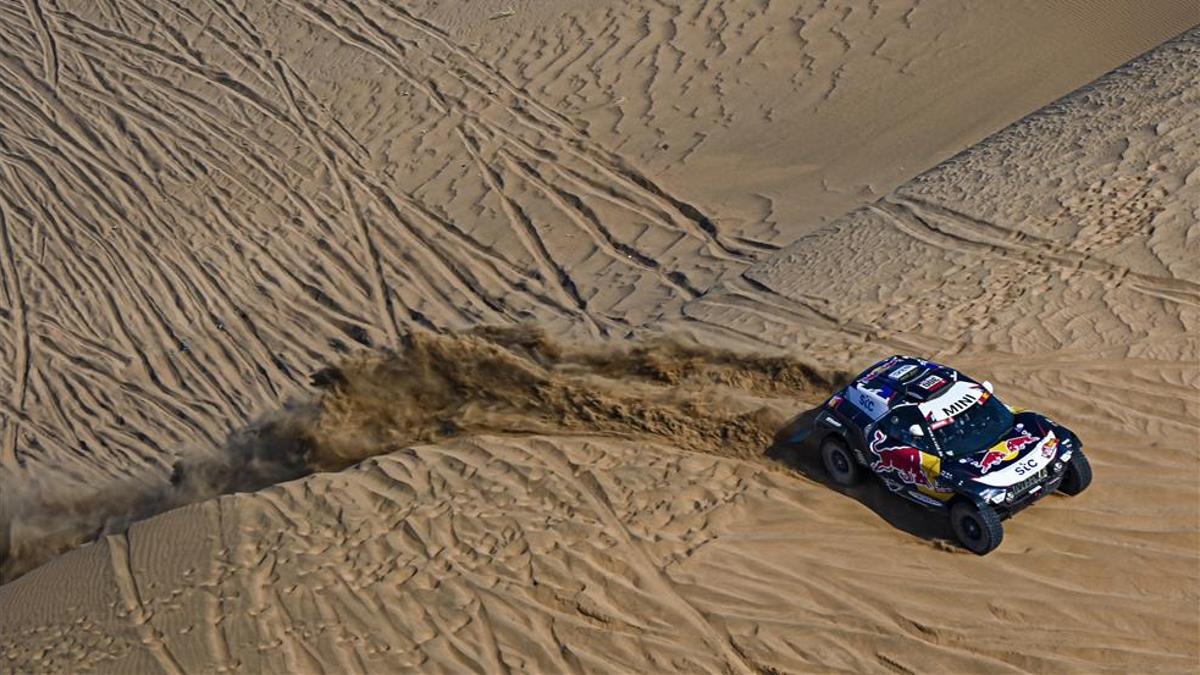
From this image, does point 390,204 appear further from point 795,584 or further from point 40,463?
point 795,584

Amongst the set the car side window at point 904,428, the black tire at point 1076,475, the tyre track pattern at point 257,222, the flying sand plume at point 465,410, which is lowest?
the black tire at point 1076,475

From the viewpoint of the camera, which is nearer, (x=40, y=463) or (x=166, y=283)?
(x=40, y=463)

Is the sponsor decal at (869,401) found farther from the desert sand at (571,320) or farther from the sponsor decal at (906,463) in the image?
the desert sand at (571,320)

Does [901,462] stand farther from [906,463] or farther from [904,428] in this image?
[904,428]

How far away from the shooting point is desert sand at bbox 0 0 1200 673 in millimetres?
9539

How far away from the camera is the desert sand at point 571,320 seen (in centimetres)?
954

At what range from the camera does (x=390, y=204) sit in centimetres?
1775

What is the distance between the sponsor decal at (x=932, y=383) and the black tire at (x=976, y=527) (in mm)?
1137

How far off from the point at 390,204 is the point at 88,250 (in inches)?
190

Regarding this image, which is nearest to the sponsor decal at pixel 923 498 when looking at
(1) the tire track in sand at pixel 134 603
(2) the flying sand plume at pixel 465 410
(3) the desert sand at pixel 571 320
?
(3) the desert sand at pixel 571 320

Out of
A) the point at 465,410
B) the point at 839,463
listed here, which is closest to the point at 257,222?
the point at 465,410

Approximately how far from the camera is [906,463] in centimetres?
988

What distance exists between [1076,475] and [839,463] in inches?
79.7

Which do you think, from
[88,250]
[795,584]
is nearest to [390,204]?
[88,250]
